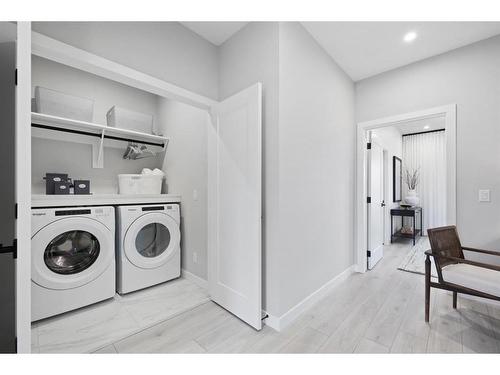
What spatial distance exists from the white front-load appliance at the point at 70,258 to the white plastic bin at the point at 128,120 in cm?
112

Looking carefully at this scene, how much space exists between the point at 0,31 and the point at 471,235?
13.3ft

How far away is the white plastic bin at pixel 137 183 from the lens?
278 cm

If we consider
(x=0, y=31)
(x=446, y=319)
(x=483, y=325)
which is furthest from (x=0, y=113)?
(x=483, y=325)

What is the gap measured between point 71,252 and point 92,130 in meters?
1.45

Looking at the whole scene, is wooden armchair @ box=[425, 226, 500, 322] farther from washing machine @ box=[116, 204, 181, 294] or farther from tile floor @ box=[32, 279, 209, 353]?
washing machine @ box=[116, 204, 181, 294]

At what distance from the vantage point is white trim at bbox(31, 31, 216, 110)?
135 centimetres

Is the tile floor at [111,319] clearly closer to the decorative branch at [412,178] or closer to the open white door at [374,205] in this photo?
the open white door at [374,205]

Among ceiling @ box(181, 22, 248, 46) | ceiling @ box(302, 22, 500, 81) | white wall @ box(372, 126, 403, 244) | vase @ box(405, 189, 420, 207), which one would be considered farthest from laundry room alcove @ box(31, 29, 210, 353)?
vase @ box(405, 189, 420, 207)

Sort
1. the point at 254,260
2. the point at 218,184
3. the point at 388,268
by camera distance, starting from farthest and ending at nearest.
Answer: the point at 388,268 < the point at 218,184 < the point at 254,260

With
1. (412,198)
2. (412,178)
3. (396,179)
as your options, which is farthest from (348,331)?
(412,178)

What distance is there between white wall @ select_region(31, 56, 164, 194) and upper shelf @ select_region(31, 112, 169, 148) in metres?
0.21

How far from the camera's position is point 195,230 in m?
2.71

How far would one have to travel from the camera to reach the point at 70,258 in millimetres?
2127
